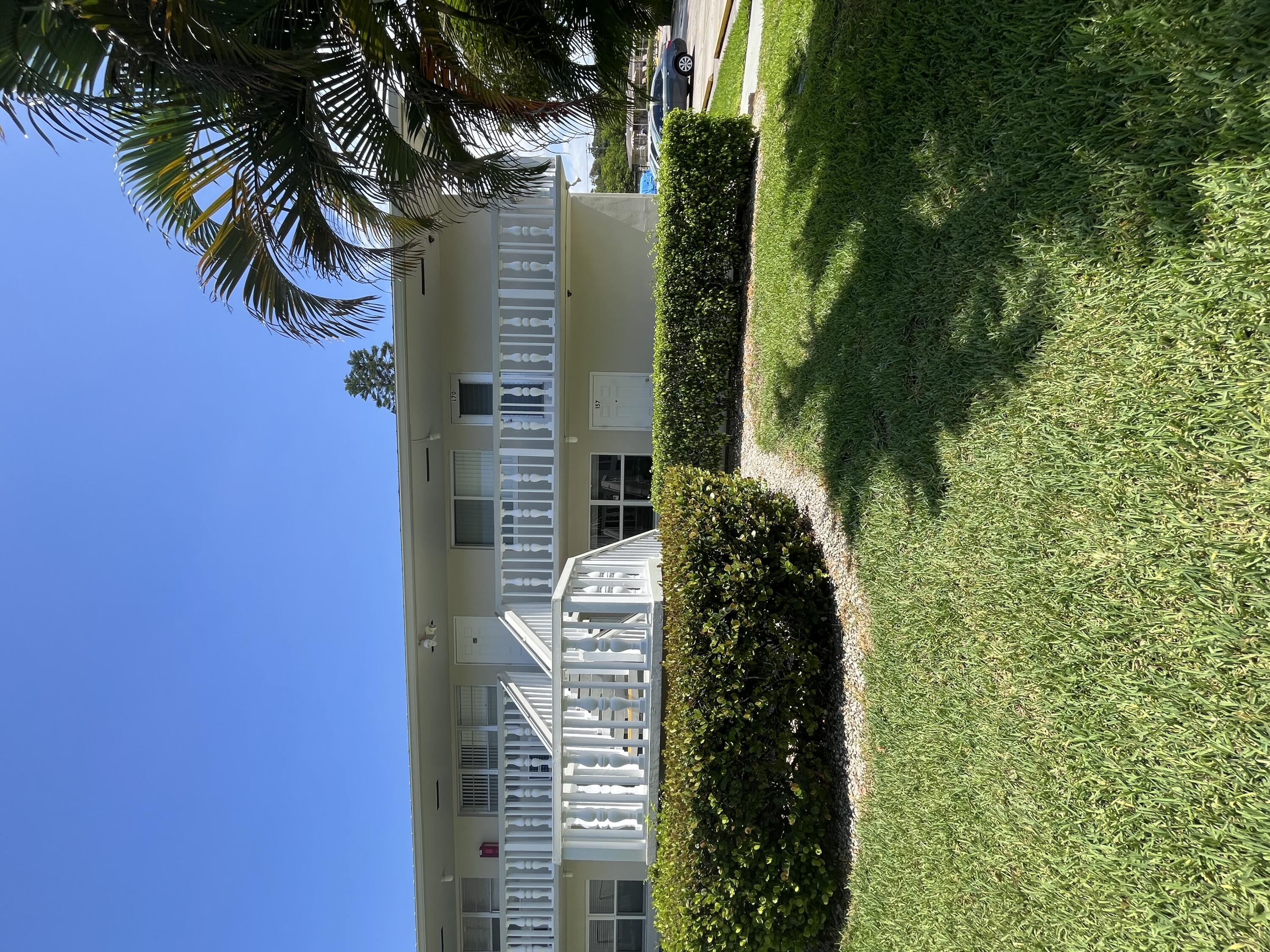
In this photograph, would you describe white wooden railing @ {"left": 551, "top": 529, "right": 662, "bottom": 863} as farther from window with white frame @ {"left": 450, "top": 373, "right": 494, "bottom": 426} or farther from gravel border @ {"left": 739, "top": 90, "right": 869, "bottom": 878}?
window with white frame @ {"left": 450, "top": 373, "right": 494, "bottom": 426}

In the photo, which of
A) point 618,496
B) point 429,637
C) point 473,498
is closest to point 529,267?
point 473,498

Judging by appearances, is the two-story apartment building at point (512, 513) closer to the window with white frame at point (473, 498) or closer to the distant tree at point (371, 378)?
the window with white frame at point (473, 498)

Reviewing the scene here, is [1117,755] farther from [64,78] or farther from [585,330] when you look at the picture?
[585,330]

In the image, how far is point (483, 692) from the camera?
14117 millimetres

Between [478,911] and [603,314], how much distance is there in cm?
1243

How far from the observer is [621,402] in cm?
1384

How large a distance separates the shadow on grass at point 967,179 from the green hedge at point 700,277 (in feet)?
9.00

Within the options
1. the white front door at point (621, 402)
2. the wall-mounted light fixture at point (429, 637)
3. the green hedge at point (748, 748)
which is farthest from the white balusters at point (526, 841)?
the green hedge at point (748, 748)

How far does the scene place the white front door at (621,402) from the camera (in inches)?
543

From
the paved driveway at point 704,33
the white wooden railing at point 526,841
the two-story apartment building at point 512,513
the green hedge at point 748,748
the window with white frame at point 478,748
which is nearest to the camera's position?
the green hedge at point 748,748

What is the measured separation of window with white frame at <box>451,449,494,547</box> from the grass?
7.38 meters

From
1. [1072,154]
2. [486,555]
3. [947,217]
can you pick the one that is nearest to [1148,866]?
[1072,154]

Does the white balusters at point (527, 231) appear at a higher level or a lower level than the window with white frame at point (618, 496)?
higher

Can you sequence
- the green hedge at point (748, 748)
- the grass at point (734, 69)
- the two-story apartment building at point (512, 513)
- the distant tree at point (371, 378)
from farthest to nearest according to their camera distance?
the distant tree at point (371, 378) < the two-story apartment building at point (512, 513) < the grass at point (734, 69) < the green hedge at point (748, 748)
